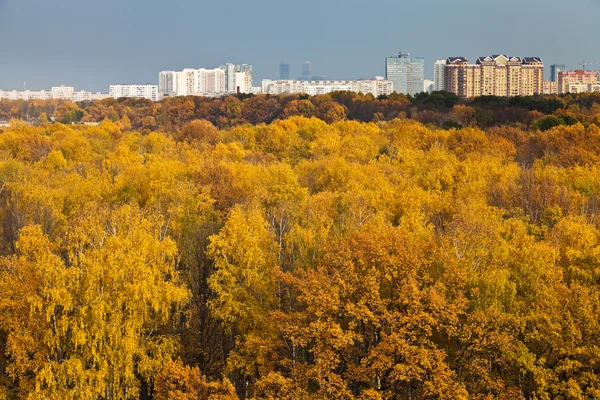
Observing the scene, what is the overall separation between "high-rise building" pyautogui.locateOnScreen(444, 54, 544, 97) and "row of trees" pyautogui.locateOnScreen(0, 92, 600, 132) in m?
39.3

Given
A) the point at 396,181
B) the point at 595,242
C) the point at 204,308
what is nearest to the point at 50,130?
the point at 396,181

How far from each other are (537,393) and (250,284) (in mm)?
6614

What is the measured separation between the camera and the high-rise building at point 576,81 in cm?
13625

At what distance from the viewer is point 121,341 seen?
14258 mm

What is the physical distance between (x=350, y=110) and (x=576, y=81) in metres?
86.4

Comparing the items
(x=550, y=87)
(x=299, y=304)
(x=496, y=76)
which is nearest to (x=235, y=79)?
(x=550, y=87)

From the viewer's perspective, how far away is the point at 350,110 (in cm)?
7181

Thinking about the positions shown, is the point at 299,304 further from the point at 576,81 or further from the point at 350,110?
the point at 576,81

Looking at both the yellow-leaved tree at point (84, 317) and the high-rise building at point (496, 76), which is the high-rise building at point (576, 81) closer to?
the high-rise building at point (496, 76)

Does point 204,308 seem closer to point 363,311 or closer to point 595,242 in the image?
point 363,311

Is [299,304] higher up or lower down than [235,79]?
lower down

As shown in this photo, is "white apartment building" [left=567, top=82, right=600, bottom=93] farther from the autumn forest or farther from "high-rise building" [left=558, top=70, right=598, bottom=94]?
the autumn forest

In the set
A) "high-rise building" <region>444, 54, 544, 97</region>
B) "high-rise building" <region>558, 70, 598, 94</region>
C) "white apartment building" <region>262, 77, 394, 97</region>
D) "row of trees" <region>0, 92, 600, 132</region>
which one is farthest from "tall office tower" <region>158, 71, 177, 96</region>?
"row of trees" <region>0, 92, 600, 132</region>

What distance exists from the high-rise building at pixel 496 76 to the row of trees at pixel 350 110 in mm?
39276
